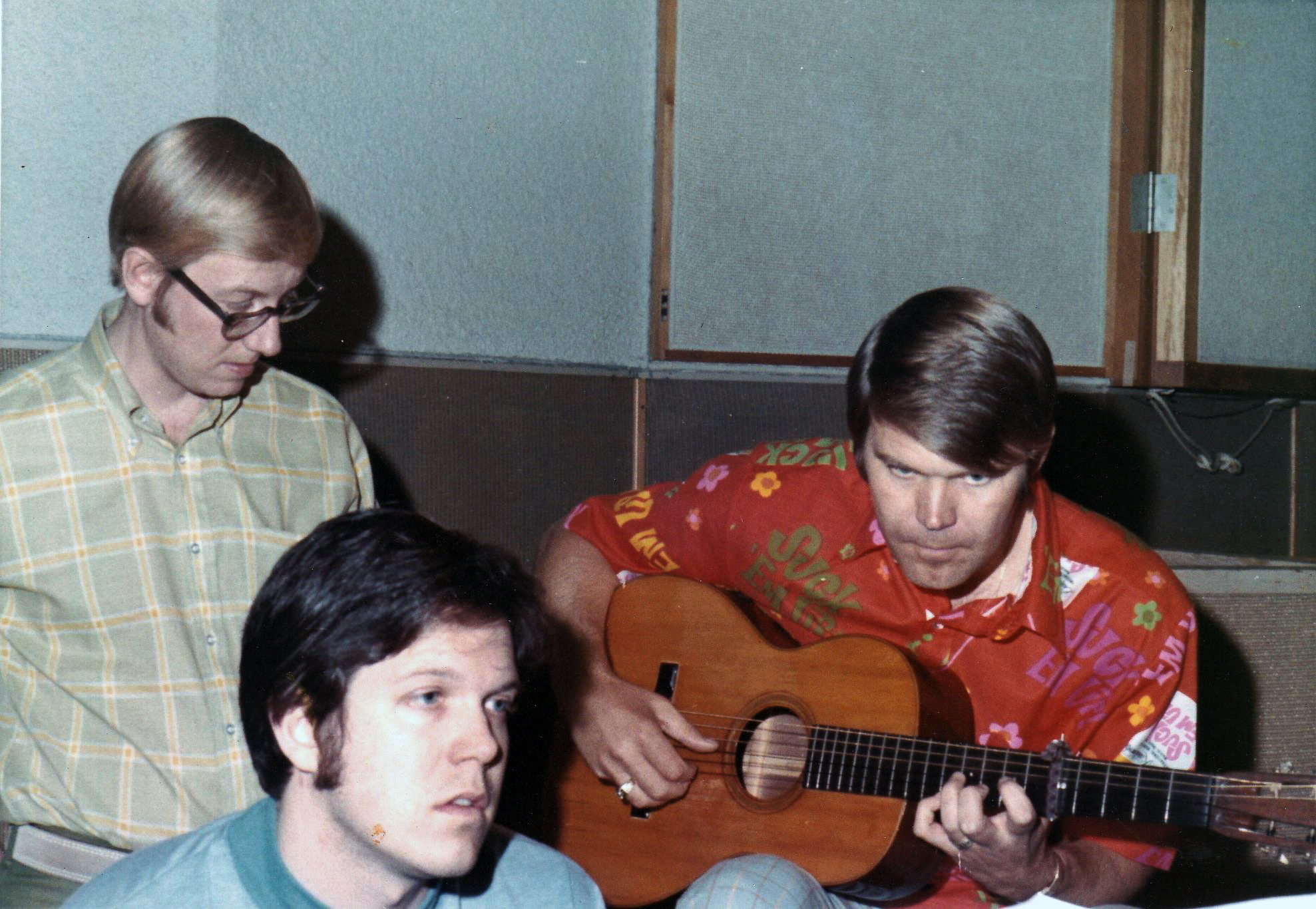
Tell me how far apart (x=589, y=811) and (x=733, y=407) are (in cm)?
94

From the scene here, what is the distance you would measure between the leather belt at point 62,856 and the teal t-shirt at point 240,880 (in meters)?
0.39

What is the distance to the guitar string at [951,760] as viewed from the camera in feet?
3.98

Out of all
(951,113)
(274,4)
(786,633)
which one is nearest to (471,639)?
(786,633)

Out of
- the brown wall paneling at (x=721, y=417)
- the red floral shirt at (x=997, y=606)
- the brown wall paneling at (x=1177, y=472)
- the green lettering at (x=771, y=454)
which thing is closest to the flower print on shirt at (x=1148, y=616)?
the red floral shirt at (x=997, y=606)

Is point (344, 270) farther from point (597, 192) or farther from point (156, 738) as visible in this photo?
point (156, 738)

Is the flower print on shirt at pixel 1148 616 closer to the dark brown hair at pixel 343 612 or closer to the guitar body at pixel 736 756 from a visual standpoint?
the guitar body at pixel 736 756

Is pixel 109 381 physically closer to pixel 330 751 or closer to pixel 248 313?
pixel 248 313

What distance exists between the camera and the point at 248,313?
148 centimetres

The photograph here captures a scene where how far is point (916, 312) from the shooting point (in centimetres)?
148

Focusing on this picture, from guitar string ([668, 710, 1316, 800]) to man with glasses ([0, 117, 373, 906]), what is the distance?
2.16 ft

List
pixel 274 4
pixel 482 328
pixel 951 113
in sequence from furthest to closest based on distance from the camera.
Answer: pixel 951 113
pixel 482 328
pixel 274 4

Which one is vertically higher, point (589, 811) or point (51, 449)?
point (51, 449)

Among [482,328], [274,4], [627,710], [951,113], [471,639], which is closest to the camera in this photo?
[471,639]

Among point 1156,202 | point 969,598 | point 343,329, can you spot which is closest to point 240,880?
point 969,598
